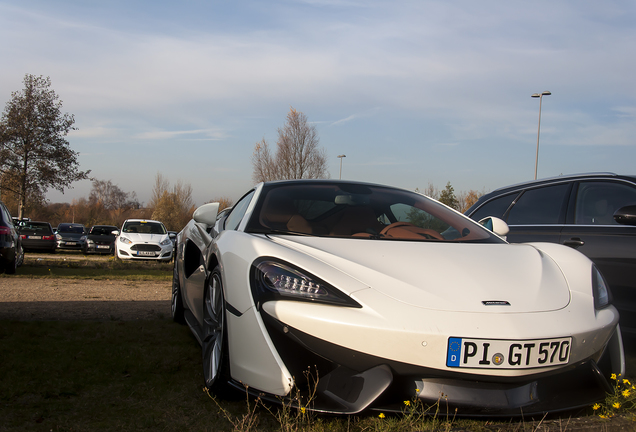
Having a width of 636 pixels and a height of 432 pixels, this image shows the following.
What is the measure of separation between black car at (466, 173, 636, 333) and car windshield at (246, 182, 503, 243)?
1.27m

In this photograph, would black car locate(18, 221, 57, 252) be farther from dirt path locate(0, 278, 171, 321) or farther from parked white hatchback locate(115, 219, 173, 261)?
dirt path locate(0, 278, 171, 321)

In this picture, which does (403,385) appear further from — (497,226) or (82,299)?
(82,299)

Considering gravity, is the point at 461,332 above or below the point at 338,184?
below

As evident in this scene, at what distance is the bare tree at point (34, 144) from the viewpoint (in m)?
27.1

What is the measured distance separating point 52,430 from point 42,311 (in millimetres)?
3644

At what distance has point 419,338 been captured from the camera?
2.00 m

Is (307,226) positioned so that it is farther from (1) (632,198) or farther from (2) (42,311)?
(2) (42,311)

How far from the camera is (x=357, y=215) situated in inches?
132

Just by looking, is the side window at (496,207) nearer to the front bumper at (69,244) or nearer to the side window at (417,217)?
the side window at (417,217)

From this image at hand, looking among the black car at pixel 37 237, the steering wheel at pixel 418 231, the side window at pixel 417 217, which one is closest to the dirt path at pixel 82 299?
the side window at pixel 417 217

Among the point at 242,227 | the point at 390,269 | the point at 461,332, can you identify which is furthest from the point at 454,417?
the point at 242,227

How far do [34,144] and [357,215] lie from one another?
29292mm

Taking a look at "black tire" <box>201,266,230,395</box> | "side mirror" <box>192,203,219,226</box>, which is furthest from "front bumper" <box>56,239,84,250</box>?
"black tire" <box>201,266,230,395</box>

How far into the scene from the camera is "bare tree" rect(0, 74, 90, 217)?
89.0 feet
